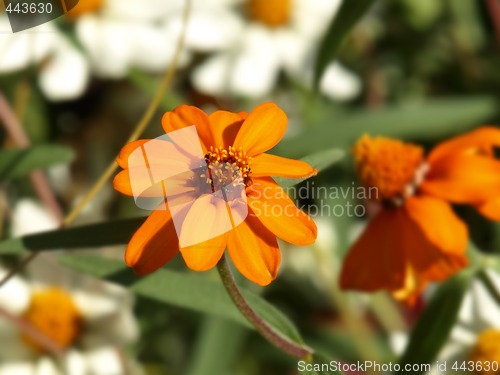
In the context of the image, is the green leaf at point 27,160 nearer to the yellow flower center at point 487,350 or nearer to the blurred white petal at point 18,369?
the blurred white petal at point 18,369

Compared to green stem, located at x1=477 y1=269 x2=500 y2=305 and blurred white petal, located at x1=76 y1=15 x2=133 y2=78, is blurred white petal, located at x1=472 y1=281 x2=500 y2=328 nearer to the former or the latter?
green stem, located at x1=477 y1=269 x2=500 y2=305

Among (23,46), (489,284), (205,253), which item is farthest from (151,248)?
(23,46)

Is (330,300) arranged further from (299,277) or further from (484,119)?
(484,119)

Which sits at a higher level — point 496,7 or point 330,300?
point 496,7

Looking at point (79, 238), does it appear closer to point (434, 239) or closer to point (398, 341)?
point (434, 239)

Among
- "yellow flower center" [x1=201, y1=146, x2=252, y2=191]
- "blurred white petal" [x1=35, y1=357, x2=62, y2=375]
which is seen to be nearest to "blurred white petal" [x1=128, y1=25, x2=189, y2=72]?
"blurred white petal" [x1=35, y1=357, x2=62, y2=375]

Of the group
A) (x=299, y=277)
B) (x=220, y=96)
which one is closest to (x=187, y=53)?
(x=220, y=96)
